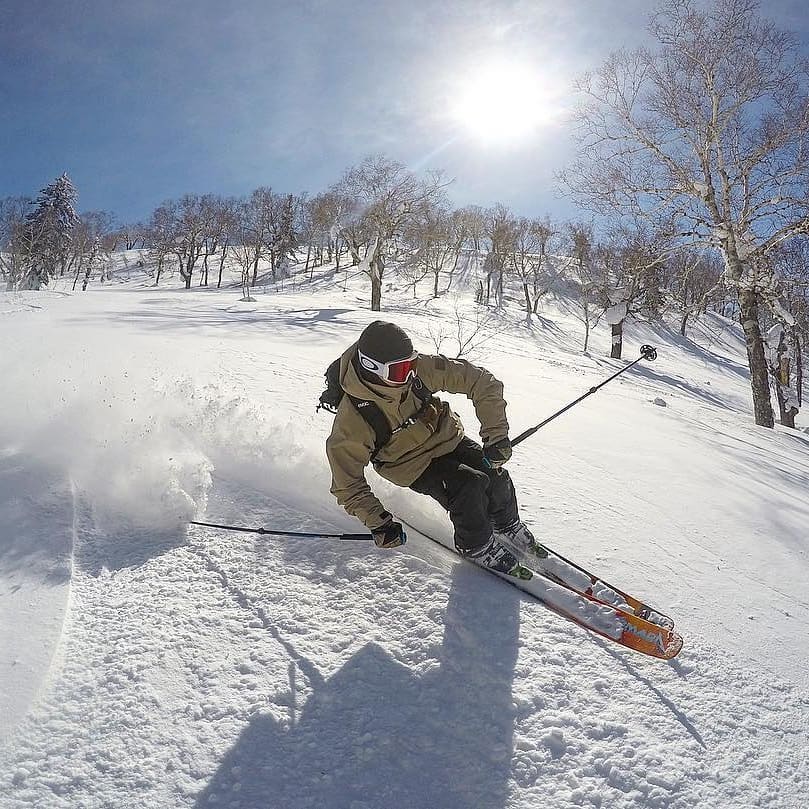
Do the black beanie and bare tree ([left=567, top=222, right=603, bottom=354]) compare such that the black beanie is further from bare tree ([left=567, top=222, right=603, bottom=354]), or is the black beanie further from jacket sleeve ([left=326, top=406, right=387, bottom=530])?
bare tree ([left=567, top=222, right=603, bottom=354])

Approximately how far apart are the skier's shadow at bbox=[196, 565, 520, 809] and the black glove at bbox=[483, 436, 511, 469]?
1058 mm

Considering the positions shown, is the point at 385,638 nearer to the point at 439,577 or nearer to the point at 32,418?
the point at 439,577

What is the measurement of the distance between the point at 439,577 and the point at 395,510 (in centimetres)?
78

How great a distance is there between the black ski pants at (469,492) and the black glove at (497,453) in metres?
0.09

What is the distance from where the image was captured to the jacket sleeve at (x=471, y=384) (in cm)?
320

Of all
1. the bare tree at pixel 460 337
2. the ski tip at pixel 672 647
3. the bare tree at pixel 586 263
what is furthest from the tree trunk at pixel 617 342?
the ski tip at pixel 672 647

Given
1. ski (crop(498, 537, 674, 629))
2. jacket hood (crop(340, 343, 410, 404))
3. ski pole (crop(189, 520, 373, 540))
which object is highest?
jacket hood (crop(340, 343, 410, 404))

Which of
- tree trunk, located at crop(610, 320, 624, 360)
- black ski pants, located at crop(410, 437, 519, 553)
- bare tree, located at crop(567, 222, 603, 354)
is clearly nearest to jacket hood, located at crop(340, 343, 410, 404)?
black ski pants, located at crop(410, 437, 519, 553)

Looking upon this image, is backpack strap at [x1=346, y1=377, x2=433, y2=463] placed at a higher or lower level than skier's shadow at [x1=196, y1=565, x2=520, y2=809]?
higher

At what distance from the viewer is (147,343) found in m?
9.55

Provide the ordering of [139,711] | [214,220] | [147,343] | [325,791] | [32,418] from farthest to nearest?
1. [214,220]
2. [147,343]
3. [32,418]
4. [139,711]
5. [325,791]

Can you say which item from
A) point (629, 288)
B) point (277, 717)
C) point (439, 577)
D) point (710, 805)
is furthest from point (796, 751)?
point (629, 288)

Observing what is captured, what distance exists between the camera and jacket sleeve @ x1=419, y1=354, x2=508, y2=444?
3195 millimetres

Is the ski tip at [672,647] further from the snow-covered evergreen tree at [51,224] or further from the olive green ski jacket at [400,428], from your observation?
the snow-covered evergreen tree at [51,224]
